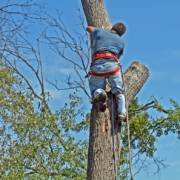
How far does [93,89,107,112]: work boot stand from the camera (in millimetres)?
5316

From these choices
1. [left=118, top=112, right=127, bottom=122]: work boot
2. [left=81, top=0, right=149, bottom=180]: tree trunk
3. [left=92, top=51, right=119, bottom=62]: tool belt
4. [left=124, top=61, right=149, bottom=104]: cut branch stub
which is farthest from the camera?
[left=124, top=61, right=149, bottom=104]: cut branch stub

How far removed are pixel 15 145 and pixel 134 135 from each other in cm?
444

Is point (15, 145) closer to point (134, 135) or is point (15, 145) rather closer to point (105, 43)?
point (134, 135)

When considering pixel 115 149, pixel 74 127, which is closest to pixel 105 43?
pixel 115 149

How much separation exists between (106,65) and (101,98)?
380 millimetres

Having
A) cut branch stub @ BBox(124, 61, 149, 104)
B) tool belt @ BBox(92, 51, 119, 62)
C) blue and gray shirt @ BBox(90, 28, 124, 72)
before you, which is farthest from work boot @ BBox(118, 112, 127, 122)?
tool belt @ BBox(92, 51, 119, 62)

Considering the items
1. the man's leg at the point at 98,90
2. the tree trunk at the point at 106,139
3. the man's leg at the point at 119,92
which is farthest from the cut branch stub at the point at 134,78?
the man's leg at the point at 98,90

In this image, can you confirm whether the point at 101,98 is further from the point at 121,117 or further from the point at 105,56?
the point at 105,56

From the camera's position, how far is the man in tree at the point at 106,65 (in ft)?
17.6

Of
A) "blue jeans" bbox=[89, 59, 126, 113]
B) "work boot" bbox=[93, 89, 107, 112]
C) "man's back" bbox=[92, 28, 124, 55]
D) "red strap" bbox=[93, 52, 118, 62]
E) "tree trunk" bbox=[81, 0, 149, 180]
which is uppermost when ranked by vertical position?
"man's back" bbox=[92, 28, 124, 55]

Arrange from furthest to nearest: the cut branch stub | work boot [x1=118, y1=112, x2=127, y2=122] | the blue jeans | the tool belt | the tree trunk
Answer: the cut branch stub, the tool belt, the blue jeans, work boot [x1=118, y1=112, x2=127, y2=122], the tree trunk

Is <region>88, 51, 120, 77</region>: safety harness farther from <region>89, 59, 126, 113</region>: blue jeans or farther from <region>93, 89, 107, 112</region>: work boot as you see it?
<region>93, 89, 107, 112</region>: work boot

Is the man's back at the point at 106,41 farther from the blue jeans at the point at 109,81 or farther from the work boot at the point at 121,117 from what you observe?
the work boot at the point at 121,117

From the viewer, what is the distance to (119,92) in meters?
5.44
